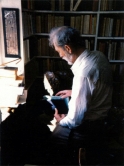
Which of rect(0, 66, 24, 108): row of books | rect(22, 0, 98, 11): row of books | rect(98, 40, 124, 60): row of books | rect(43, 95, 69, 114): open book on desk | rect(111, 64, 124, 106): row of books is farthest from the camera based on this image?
rect(111, 64, 124, 106): row of books

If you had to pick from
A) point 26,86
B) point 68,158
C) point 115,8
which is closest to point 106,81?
point 68,158

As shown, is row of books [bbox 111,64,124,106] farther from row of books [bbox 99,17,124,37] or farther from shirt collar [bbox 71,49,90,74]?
shirt collar [bbox 71,49,90,74]

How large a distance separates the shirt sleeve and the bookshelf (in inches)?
45.3

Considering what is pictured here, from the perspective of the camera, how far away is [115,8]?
2232 mm

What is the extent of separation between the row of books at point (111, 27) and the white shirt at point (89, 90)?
123 centimetres

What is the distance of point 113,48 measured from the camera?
2.41 m

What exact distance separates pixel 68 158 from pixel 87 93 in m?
0.53

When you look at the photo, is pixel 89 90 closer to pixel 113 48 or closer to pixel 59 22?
pixel 59 22

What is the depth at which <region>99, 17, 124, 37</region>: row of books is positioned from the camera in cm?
228

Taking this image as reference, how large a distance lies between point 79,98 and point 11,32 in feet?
3.43

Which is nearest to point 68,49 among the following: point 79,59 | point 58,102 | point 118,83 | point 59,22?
point 79,59

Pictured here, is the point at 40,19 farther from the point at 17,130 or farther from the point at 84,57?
the point at 17,130

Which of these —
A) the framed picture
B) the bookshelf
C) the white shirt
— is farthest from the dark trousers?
the bookshelf

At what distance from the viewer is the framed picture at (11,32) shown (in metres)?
1.64
